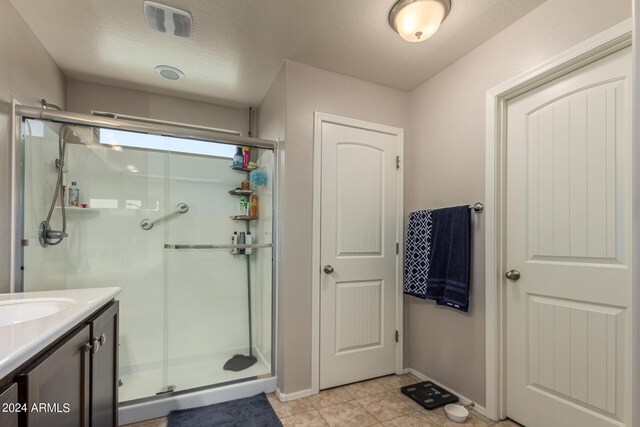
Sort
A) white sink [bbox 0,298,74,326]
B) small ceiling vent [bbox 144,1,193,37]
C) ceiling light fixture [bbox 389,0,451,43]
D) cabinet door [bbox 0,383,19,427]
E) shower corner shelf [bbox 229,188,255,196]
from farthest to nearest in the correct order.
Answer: shower corner shelf [bbox 229,188,255,196] → small ceiling vent [bbox 144,1,193,37] → ceiling light fixture [bbox 389,0,451,43] → white sink [bbox 0,298,74,326] → cabinet door [bbox 0,383,19,427]

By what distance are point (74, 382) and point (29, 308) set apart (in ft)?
1.47

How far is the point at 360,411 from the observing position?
6.54ft

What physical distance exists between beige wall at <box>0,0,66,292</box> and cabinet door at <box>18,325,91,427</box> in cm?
101

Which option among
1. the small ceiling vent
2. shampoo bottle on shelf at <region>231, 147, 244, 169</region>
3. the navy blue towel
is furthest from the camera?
shampoo bottle on shelf at <region>231, 147, 244, 169</region>

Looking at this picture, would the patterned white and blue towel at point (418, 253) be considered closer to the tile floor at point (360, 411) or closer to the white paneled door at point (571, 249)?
the white paneled door at point (571, 249)

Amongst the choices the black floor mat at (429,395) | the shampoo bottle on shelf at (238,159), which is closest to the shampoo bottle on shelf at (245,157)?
the shampoo bottle on shelf at (238,159)

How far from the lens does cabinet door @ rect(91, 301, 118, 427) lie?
1221 mm

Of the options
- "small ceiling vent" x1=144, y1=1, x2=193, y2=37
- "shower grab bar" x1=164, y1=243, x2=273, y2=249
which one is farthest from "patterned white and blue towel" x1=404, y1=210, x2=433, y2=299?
"small ceiling vent" x1=144, y1=1, x2=193, y2=37

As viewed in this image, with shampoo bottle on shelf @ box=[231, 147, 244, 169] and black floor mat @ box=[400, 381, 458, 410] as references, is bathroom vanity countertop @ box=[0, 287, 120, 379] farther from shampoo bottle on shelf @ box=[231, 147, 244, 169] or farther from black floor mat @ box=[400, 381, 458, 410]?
black floor mat @ box=[400, 381, 458, 410]

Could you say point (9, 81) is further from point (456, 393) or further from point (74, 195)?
point (456, 393)

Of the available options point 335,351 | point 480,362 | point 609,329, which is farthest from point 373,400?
point 609,329

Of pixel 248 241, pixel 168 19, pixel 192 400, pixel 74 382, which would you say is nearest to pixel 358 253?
pixel 248 241

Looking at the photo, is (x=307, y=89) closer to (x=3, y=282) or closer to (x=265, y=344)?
(x=265, y=344)

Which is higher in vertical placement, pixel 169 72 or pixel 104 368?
pixel 169 72
